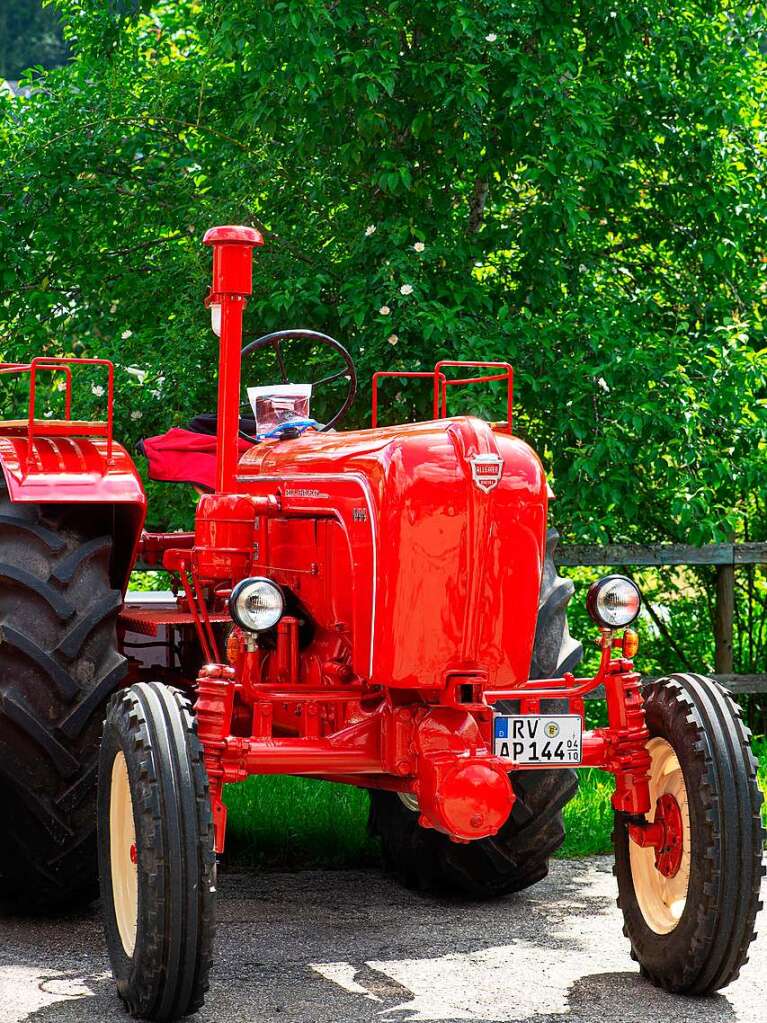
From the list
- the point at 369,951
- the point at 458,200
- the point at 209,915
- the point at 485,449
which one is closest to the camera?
the point at 209,915

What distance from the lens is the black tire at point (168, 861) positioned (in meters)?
4.05

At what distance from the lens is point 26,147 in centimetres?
881

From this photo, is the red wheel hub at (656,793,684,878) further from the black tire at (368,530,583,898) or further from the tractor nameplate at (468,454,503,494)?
the tractor nameplate at (468,454,503,494)

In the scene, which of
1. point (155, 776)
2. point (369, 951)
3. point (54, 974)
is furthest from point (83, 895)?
point (155, 776)

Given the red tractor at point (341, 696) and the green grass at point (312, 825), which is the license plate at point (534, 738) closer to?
the red tractor at point (341, 696)

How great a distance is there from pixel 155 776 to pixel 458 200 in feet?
16.9

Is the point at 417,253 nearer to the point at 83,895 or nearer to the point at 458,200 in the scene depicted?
the point at 458,200

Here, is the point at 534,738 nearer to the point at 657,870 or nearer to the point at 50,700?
the point at 657,870

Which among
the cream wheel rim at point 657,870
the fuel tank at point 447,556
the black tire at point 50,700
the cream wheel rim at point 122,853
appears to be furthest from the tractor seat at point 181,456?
the cream wheel rim at point 657,870

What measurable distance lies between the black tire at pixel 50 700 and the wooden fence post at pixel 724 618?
4428 millimetres

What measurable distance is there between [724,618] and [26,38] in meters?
36.4

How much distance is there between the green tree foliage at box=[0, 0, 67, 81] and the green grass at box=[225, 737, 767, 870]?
3567 cm

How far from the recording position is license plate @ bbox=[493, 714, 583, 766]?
4.38m

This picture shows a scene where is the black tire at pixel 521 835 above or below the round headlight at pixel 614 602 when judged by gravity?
below
